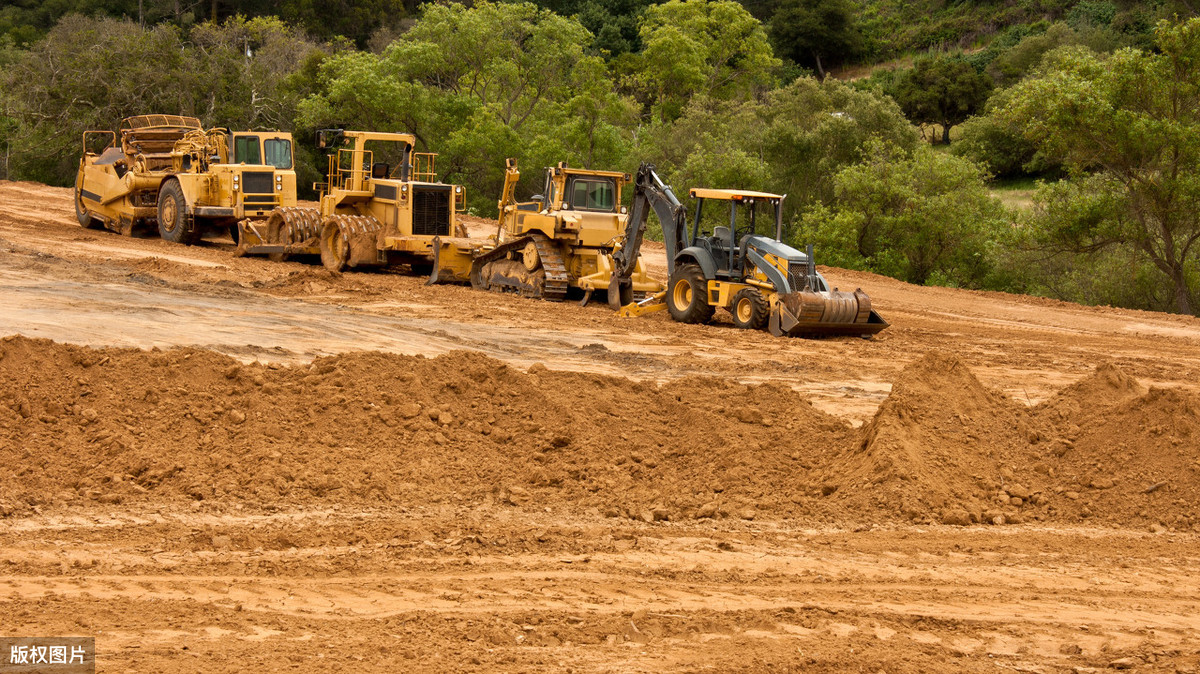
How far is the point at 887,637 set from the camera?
5.23 metres

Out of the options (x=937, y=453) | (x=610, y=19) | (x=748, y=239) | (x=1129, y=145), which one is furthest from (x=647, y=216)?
(x=610, y=19)

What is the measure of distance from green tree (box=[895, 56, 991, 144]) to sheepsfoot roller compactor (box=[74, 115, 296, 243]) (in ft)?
105

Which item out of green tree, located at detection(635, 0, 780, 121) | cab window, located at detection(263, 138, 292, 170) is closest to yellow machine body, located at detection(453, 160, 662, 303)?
cab window, located at detection(263, 138, 292, 170)

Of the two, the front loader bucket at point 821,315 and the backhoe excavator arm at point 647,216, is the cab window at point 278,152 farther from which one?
the front loader bucket at point 821,315

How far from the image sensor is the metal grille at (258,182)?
Result: 21062 mm

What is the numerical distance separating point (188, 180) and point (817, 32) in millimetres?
46687

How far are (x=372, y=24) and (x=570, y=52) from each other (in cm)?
2998

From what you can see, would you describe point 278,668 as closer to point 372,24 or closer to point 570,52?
point 570,52

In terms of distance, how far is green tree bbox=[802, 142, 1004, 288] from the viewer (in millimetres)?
24656

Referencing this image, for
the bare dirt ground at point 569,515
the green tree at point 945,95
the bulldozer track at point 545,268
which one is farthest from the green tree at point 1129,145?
the green tree at point 945,95

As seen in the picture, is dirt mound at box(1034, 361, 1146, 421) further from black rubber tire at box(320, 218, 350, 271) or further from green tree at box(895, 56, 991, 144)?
green tree at box(895, 56, 991, 144)

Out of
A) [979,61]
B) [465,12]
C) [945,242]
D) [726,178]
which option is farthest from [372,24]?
[945,242]

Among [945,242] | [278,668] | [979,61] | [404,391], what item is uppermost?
[979,61]

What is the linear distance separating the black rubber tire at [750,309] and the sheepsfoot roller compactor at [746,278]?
14 millimetres
